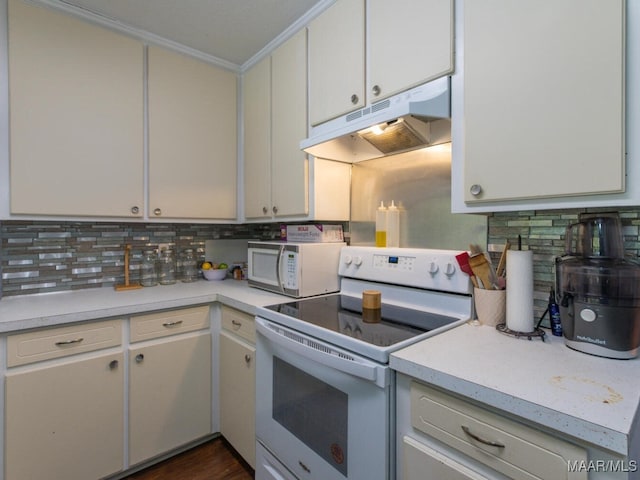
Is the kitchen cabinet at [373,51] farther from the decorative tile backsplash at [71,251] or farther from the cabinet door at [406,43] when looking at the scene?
the decorative tile backsplash at [71,251]

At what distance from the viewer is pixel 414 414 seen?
0.83m

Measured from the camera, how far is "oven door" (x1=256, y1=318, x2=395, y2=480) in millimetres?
888

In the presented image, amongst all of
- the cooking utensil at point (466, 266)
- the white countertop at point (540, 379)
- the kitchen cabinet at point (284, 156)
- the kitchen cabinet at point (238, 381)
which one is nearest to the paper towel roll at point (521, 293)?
the white countertop at point (540, 379)

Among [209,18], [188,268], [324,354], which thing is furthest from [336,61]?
[188,268]

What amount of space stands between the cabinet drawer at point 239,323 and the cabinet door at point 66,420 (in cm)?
50

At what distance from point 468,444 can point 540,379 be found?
22 centimetres

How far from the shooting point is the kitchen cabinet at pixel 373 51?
1.13 m

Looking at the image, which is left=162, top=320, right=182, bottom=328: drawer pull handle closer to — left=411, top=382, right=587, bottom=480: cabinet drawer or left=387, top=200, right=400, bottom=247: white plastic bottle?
left=387, top=200, right=400, bottom=247: white plastic bottle

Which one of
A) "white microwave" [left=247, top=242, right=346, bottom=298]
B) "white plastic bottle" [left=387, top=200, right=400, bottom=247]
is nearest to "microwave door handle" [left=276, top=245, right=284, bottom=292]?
"white microwave" [left=247, top=242, right=346, bottom=298]

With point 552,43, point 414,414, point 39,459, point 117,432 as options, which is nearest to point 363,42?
point 552,43

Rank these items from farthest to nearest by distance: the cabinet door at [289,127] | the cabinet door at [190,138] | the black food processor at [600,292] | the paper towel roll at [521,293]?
the cabinet door at [190,138]
the cabinet door at [289,127]
the paper towel roll at [521,293]
the black food processor at [600,292]

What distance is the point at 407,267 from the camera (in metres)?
1.38

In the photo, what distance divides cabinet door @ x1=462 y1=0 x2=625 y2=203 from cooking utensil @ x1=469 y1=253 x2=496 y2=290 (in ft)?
0.81

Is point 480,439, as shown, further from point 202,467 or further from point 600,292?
point 202,467
